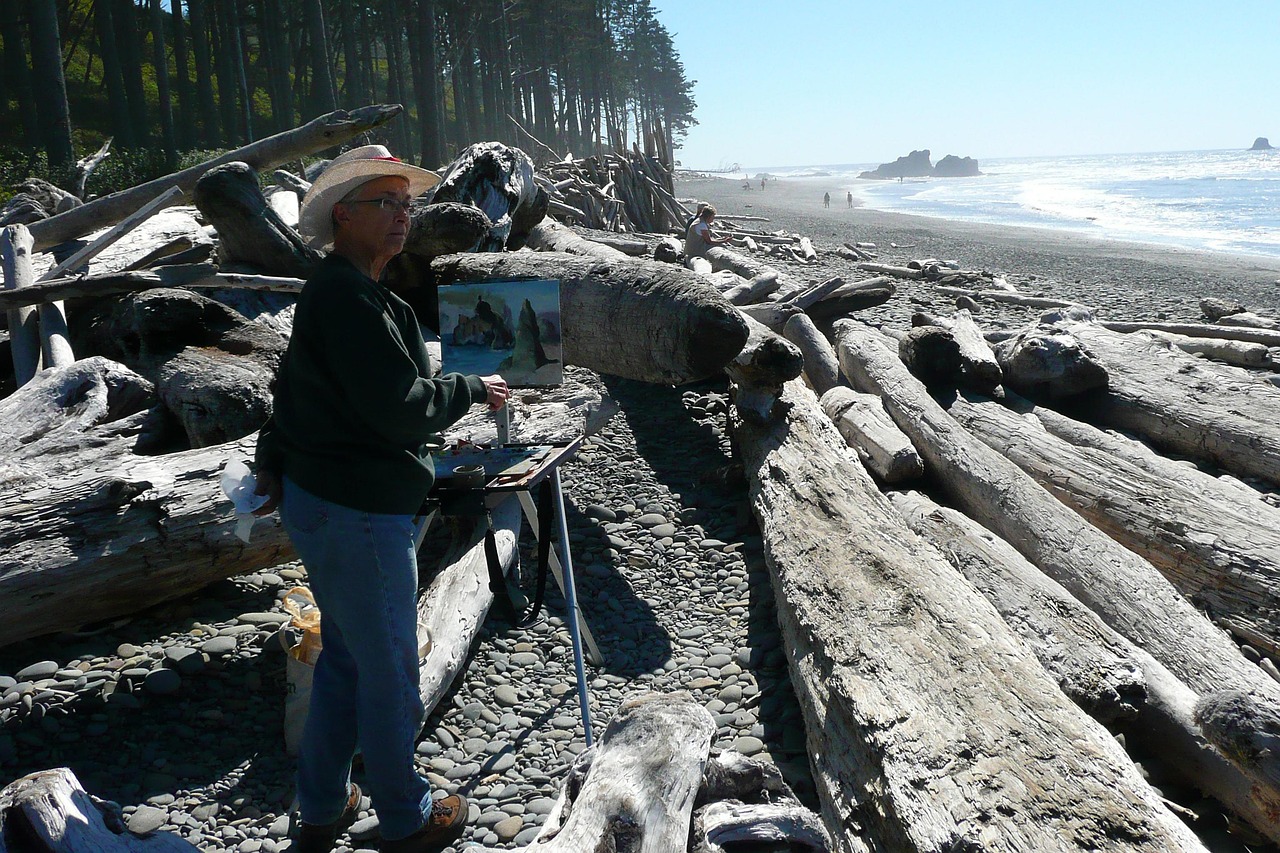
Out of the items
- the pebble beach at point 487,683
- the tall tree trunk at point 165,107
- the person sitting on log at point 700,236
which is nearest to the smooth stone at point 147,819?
the pebble beach at point 487,683

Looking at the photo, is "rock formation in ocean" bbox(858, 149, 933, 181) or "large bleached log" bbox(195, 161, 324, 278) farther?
"rock formation in ocean" bbox(858, 149, 933, 181)

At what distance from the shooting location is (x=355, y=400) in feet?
8.61

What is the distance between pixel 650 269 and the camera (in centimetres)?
639

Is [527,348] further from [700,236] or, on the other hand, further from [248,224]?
[700,236]

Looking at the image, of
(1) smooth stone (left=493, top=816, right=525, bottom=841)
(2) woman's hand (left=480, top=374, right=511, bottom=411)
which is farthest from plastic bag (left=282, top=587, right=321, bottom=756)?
(2) woman's hand (left=480, top=374, right=511, bottom=411)

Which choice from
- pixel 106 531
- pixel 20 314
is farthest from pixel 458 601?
pixel 20 314

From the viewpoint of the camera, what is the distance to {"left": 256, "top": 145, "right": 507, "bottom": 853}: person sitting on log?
2.65m

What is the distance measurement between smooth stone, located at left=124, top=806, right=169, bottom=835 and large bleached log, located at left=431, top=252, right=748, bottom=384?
3.81 meters

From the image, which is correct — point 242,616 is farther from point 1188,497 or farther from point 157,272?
point 1188,497

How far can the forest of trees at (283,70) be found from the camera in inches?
1030

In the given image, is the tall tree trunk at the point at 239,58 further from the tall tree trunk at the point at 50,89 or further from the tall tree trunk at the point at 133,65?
the tall tree trunk at the point at 50,89

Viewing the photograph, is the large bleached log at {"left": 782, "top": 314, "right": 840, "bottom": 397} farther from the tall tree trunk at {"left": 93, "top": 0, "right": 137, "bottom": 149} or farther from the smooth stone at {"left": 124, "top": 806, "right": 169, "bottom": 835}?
the tall tree trunk at {"left": 93, "top": 0, "right": 137, "bottom": 149}

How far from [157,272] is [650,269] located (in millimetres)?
3737

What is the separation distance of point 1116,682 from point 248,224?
23.5ft
